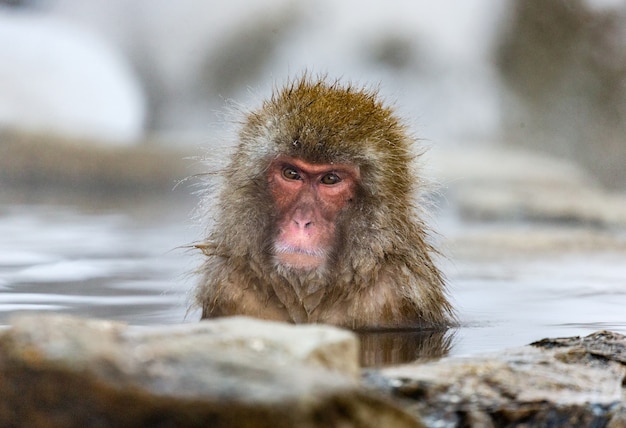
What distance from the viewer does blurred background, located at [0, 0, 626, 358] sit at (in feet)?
37.3

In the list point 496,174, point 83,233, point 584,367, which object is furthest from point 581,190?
→ point 584,367

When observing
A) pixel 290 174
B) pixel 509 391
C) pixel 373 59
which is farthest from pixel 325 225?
pixel 373 59

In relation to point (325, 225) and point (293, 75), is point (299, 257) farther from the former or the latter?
point (293, 75)

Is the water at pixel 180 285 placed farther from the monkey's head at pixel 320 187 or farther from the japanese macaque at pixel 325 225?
the monkey's head at pixel 320 187

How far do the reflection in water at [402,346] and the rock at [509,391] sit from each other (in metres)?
0.33

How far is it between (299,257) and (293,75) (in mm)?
9343

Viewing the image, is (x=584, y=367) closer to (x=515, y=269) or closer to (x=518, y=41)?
(x=515, y=269)

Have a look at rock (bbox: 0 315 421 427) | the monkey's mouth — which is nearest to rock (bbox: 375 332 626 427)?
rock (bbox: 0 315 421 427)

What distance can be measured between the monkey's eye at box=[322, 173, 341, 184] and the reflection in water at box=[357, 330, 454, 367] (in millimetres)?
589

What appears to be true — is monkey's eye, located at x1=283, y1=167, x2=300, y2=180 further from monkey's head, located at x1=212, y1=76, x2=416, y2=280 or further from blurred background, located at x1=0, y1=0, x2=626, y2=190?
blurred background, located at x1=0, y1=0, x2=626, y2=190

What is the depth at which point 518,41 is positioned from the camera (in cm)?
1382

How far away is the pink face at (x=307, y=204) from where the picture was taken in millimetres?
3637

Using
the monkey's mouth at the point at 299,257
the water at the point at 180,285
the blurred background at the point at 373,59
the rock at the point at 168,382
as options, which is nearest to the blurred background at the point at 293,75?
the blurred background at the point at 373,59

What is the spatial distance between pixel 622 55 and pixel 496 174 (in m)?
3.24
